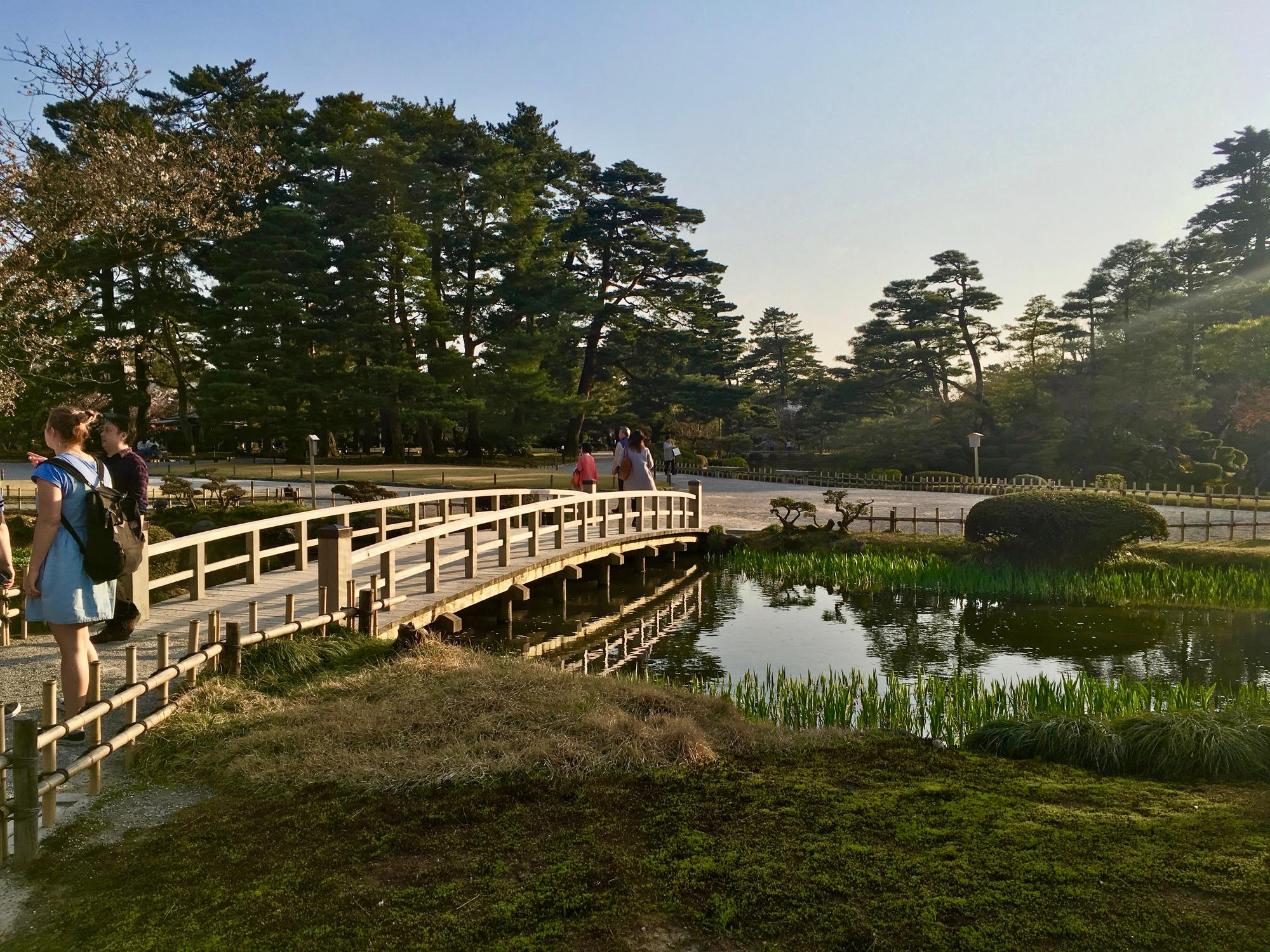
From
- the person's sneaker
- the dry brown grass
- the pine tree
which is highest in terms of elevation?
the pine tree

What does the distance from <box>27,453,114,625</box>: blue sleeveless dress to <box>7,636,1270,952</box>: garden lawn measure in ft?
3.12

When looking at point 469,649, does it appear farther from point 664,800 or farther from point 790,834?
point 790,834

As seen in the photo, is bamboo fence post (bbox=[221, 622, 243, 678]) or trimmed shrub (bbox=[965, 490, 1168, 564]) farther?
trimmed shrub (bbox=[965, 490, 1168, 564])

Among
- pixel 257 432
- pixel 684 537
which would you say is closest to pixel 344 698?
pixel 684 537

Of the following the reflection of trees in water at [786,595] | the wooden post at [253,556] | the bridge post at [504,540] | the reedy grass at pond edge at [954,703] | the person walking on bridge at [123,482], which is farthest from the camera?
the reflection of trees in water at [786,595]

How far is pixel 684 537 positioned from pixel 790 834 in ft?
44.0

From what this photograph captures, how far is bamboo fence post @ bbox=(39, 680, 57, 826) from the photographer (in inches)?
159

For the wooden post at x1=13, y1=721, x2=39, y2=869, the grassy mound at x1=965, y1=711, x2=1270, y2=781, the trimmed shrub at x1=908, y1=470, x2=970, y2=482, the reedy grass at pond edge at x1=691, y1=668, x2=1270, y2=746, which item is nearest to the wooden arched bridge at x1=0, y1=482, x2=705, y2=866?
the wooden post at x1=13, y1=721, x2=39, y2=869

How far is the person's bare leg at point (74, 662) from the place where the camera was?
469cm

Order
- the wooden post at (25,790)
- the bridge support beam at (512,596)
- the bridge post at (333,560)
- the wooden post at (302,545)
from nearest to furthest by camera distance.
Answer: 1. the wooden post at (25,790)
2. the bridge post at (333,560)
3. the wooden post at (302,545)
4. the bridge support beam at (512,596)

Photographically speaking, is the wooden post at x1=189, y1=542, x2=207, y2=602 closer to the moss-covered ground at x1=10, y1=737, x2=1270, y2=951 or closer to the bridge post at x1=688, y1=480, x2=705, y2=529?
the moss-covered ground at x1=10, y1=737, x2=1270, y2=951

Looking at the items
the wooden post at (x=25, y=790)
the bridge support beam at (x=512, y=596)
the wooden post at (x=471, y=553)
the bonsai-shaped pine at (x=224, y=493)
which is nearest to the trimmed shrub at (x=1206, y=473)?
the bridge support beam at (x=512, y=596)

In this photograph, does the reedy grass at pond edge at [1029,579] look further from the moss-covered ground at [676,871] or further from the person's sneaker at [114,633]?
the person's sneaker at [114,633]

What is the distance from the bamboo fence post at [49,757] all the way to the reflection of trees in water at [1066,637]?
7.97 metres
